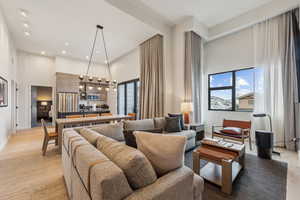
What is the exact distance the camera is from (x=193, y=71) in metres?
4.38

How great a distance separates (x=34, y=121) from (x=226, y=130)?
8.57 meters

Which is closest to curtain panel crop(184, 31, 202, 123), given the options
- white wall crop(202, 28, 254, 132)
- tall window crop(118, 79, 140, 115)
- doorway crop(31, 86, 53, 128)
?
white wall crop(202, 28, 254, 132)

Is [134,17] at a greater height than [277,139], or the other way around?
[134,17]

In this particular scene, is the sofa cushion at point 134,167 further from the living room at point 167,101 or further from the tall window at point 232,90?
the tall window at point 232,90

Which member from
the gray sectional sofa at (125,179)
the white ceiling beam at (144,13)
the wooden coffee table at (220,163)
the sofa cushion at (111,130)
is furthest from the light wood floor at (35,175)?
the white ceiling beam at (144,13)

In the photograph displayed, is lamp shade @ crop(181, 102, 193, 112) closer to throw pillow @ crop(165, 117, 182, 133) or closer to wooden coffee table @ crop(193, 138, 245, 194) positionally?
throw pillow @ crop(165, 117, 182, 133)

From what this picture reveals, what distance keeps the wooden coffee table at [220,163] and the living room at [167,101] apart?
0.02 m

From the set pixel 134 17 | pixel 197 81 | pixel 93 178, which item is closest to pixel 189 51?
pixel 197 81

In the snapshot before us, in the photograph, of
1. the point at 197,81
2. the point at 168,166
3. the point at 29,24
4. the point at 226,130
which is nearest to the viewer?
the point at 168,166

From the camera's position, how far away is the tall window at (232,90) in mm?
4164

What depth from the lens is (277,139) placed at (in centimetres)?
350

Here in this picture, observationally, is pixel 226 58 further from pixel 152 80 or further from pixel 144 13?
pixel 144 13

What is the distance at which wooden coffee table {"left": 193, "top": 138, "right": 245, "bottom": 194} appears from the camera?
5.71ft

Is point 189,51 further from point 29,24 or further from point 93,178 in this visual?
point 29,24
